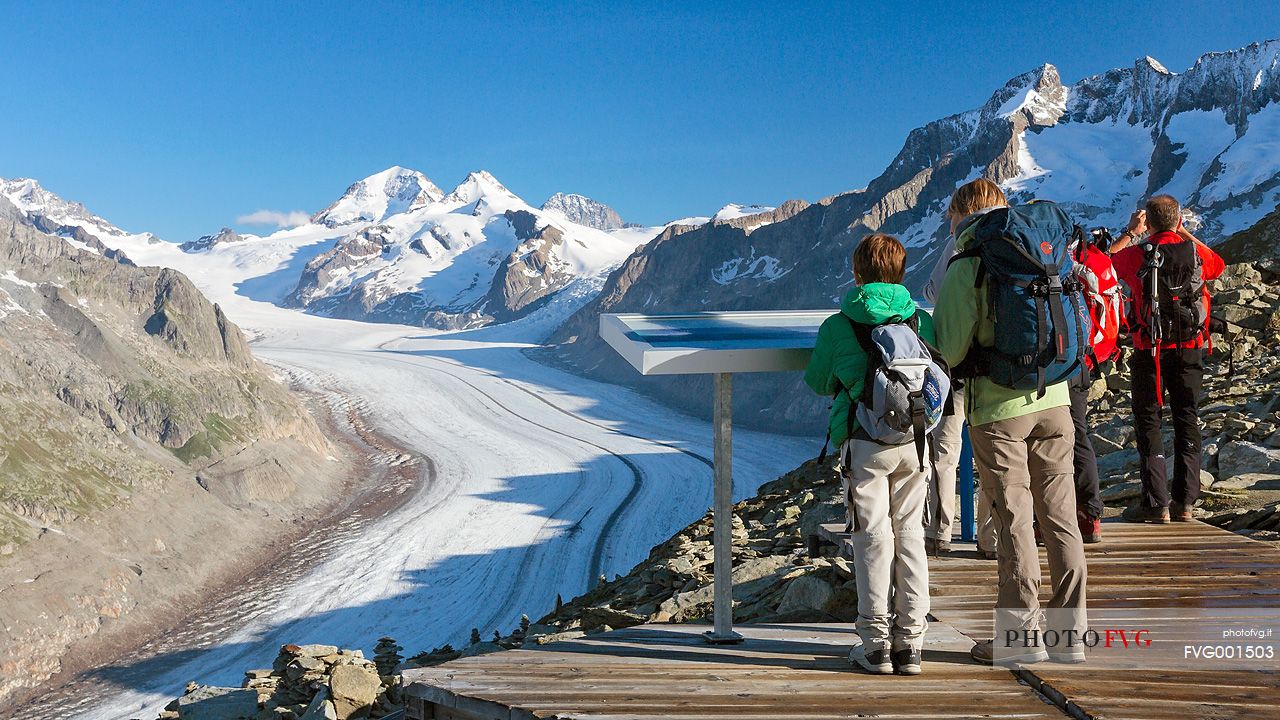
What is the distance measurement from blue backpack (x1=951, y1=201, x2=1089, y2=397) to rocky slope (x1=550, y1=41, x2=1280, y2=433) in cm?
5988

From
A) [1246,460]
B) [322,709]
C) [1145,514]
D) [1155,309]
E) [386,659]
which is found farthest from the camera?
[386,659]

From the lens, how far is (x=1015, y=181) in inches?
3300

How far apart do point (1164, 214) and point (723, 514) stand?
118 inches

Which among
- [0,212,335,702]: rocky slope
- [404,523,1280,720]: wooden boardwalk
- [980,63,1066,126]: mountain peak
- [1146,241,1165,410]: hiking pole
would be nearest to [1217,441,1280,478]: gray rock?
[1146,241,1165,410]: hiking pole

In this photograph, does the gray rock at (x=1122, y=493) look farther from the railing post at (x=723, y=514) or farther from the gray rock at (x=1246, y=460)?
the railing post at (x=723, y=514)

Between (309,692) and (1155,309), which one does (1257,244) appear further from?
(309,692)

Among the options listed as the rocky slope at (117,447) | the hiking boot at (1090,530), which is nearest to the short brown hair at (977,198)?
the hiking boot at (1090,530)

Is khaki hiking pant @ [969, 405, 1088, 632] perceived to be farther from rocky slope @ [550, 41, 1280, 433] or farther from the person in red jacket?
rocky slope @ [550, 41, 1280, 433]

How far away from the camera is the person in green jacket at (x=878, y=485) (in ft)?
9.77

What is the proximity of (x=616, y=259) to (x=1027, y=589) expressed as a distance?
178343 millimetres

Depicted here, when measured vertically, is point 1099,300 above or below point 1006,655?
above

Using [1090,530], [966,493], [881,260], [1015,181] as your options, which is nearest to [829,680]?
[881,260]

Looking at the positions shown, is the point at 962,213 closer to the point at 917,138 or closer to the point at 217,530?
the point at 217,530

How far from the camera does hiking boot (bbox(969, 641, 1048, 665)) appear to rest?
3100 mm
